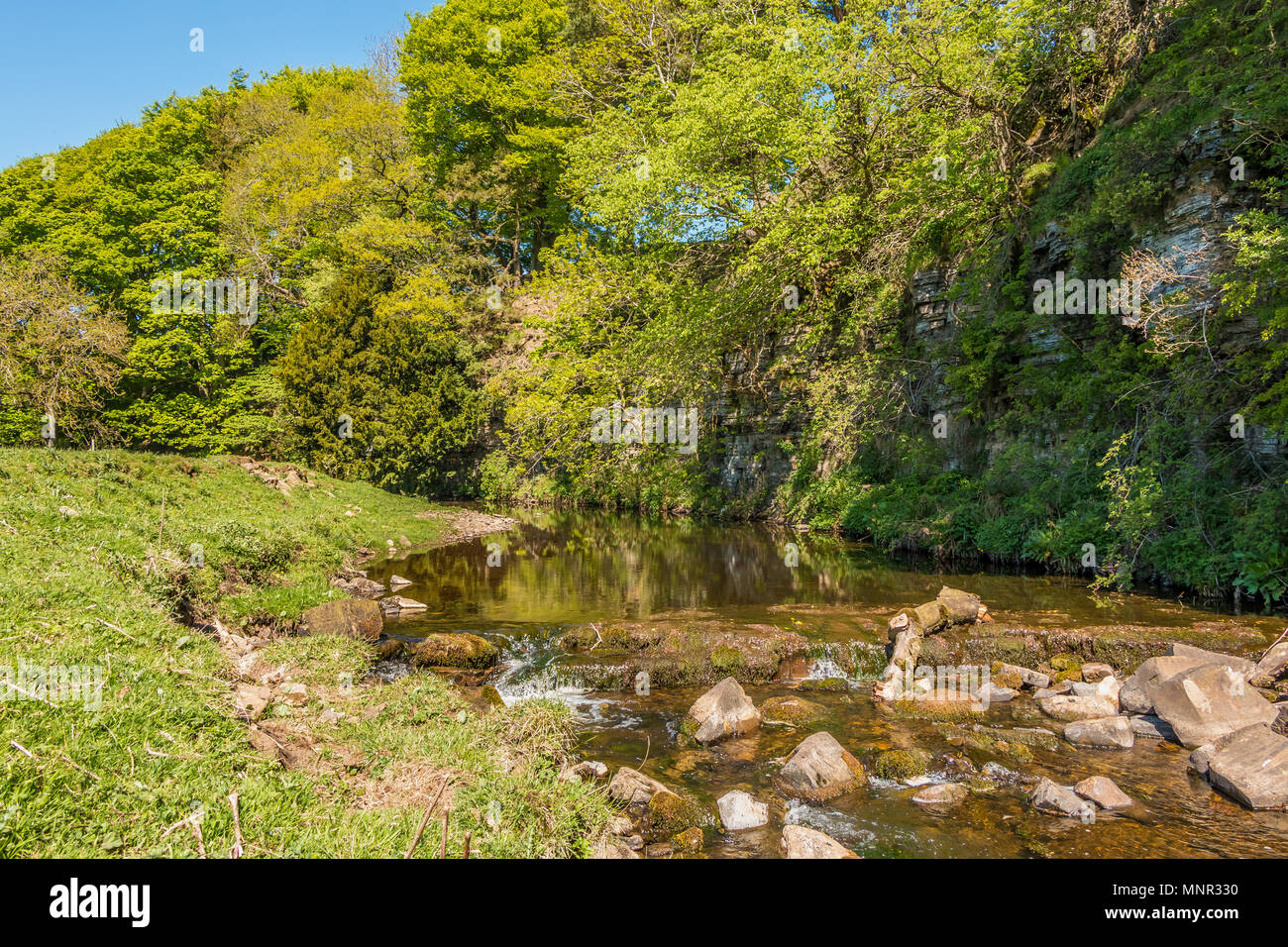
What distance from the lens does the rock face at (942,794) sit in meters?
6.18

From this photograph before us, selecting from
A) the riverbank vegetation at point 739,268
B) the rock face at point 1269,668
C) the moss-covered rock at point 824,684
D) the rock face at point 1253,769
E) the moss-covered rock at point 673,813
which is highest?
the riverbank vegetation at point 739,268

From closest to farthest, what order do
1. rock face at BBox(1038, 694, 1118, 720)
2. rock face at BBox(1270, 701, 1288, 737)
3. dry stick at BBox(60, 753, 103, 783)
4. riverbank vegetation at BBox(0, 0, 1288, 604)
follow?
dry stick at BBox(60, 753, 103, 783) → rock face at BBox(1270, 701, 1288, 737) → rock face at BBox(1038, 694, 1118, 720) → riverbank vegetation at BBox(0, 0, 1288, 604)

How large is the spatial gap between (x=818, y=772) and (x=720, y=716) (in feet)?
4.95

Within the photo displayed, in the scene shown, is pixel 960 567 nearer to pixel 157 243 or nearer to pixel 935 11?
pixel 935 11

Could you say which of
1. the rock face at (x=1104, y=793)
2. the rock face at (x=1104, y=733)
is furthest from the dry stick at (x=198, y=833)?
the rock face at (x=1104, y=733)

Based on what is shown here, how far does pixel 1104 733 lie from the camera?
730 cm

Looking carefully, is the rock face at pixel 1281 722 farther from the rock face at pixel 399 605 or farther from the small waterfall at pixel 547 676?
the rock face at pixel 399 605

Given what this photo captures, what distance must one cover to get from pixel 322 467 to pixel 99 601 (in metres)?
22.6

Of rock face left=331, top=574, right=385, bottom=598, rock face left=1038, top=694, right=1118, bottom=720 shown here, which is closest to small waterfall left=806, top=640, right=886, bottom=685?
rock face left=1038, top=694, right=1118, bottom=720

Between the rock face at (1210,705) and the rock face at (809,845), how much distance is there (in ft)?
14.9

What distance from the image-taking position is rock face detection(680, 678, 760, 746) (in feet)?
25.0

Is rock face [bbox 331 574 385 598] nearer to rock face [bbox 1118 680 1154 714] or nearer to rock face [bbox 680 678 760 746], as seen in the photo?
rock face [bbox 680 678 760 746]

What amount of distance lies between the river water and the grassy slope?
1.67m

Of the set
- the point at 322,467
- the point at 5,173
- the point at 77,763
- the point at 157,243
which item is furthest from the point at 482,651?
the point at 5,173
